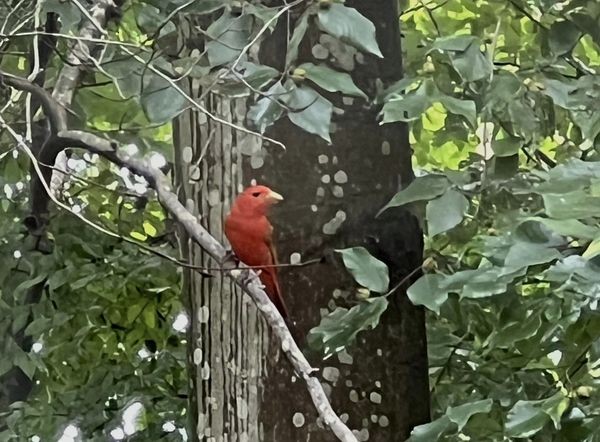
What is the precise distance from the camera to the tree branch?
3.19 ft

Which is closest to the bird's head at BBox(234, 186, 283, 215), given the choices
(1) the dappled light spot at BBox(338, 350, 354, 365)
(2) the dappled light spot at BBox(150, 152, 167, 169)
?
(1) the dappled light spot at BBox(338, 350, 354, 365)

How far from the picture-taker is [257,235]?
1398mm

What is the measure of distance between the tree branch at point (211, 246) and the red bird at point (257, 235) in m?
0.03

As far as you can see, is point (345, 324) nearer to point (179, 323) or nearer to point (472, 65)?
point (472, 65)

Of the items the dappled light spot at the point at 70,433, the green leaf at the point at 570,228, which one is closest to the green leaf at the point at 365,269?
the green leaf at the point at 570,228

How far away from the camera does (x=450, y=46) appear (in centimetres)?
117

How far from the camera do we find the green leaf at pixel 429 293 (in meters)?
1.21

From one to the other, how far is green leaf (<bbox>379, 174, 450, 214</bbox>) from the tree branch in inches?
8.1

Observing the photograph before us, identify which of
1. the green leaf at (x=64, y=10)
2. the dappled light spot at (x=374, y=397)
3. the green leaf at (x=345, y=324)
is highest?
the green leaf at (x=64, y=10)

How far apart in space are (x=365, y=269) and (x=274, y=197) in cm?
24

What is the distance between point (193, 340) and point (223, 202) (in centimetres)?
21

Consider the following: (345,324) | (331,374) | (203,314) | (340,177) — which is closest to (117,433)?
(203,314)

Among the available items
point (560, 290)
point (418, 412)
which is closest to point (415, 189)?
point (560, 290)

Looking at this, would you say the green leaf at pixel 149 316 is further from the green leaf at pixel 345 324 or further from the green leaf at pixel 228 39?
the green leaf at pixel 228 39
